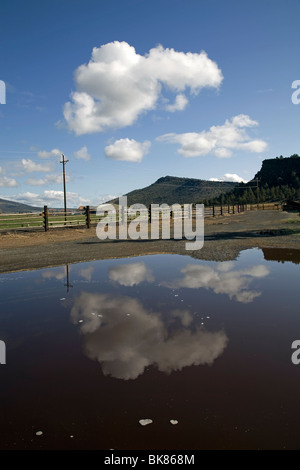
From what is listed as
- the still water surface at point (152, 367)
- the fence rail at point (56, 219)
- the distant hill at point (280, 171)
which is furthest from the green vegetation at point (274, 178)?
the still water surface at point (152, 367)

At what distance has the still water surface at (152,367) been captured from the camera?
251cm

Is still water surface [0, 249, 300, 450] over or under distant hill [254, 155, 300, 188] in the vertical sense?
under

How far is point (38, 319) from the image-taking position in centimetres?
521

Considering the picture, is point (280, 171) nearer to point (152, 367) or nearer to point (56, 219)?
point (56, 219)

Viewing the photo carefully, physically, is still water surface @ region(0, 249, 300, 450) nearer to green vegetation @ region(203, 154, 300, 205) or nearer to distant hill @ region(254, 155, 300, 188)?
green vegetation @ region(203, 154, 300, 205)

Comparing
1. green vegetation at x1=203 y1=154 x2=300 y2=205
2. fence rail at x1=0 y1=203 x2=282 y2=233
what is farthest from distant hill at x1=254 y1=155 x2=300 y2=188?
fence rail at x1=0 y1=203 x2=282 y2=233

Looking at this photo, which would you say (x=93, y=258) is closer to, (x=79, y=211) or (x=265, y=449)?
(x=265, y=449)

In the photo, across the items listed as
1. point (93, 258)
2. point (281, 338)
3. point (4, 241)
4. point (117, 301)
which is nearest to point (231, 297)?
point (281, 338)

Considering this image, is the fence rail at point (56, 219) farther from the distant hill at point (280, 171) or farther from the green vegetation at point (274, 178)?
the distant hill at point (280, 171)

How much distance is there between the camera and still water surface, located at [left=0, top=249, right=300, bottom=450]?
251 centimetres

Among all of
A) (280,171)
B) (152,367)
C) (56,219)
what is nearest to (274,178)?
(280,171)
